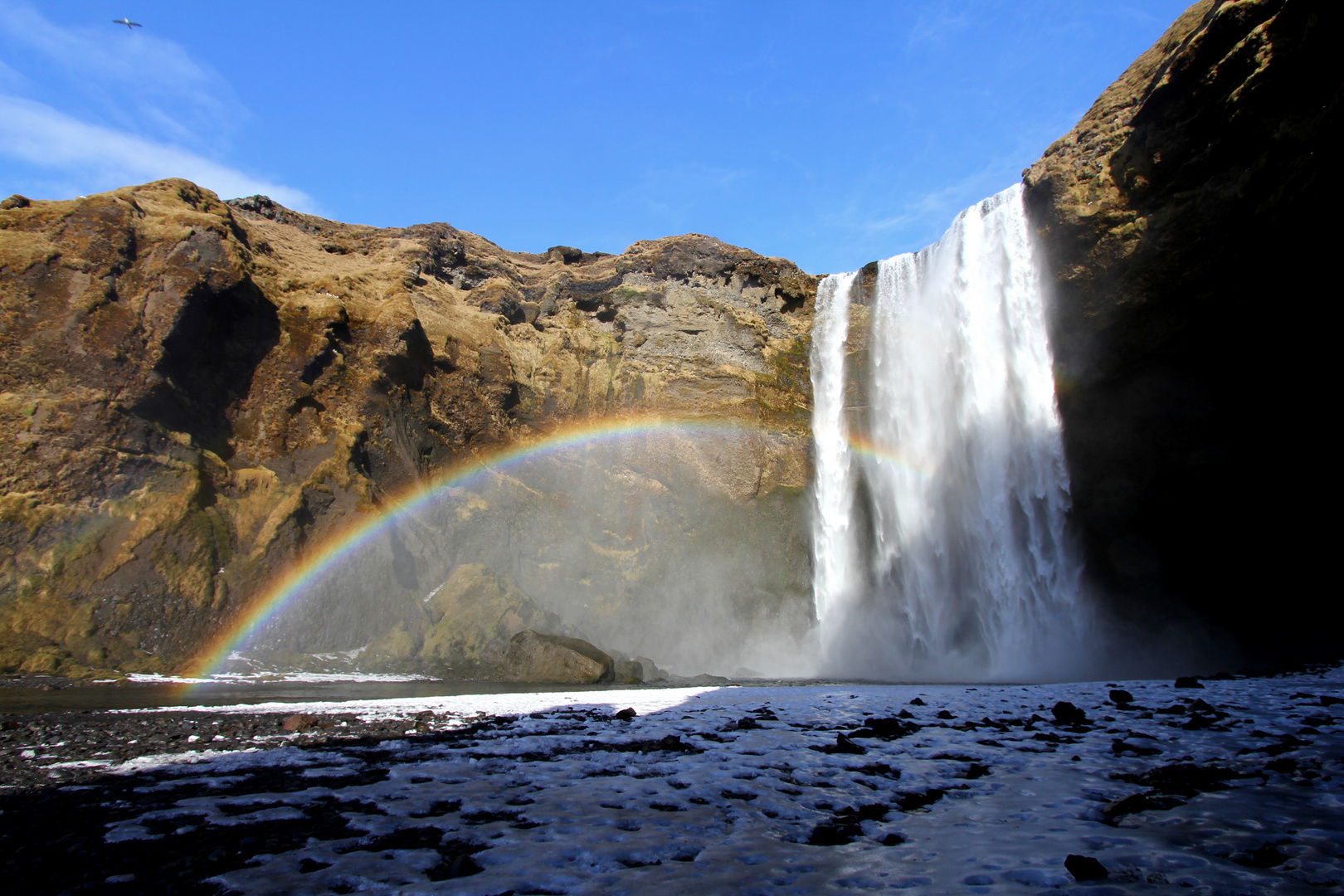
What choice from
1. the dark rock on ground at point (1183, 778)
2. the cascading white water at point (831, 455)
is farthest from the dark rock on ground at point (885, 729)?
the cascading white water at point (831, 455)

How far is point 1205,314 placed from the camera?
18.7 metres

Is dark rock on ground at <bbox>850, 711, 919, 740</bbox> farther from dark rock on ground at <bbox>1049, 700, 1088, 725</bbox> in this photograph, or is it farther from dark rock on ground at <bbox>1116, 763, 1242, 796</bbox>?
dark rock on ground at <bbox>1116, 763, 1242, 796</bbox>

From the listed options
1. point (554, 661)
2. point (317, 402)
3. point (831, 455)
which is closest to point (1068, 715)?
point (554, 661)

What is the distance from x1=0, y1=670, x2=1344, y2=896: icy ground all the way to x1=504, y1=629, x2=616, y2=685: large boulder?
1189cm

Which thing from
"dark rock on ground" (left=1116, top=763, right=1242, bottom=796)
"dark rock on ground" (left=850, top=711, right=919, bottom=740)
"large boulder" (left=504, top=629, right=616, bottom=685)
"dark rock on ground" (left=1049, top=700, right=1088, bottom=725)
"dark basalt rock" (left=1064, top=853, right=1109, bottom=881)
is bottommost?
"large boulder" (left=504, top=629, right=616, bottom=685)

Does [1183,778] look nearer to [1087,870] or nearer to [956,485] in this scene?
[1087,870]

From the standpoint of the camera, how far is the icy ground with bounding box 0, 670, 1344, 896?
2670mm

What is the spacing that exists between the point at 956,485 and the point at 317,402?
85.2 ft

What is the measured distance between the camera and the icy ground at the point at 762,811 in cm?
267

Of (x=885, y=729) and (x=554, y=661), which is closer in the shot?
(x=885, y=729)

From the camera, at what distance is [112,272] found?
24250mm

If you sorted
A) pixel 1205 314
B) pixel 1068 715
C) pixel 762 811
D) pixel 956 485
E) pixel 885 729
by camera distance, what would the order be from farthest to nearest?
pixel 956 485 → pixel 1205 314 → pixel 1068 715 → pixel 885 729 → pixel 762 811

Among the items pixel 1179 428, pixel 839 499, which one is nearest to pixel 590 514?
pixel 839 499

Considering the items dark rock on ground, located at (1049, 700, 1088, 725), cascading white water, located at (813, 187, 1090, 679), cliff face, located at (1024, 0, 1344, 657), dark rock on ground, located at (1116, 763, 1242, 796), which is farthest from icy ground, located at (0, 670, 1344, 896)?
cliff face, located at (1024, 0, 1344, 657)
